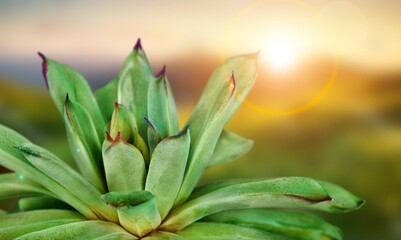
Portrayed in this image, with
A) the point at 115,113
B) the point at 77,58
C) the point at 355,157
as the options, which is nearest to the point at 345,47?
the point at 355,157

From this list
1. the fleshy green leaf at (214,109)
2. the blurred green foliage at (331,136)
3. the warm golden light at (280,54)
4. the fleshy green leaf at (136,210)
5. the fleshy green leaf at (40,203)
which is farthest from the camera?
the blurred green foliage at (331,136)

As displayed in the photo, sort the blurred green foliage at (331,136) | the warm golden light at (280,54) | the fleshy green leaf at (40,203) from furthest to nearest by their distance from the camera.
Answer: the blurred green foliage at (331,136), the warm golden light at (280,54), the fleshy green leaf at (40,203)

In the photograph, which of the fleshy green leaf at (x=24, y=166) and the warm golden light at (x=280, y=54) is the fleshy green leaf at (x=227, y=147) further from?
the warm golden light at (x=280, y=54)


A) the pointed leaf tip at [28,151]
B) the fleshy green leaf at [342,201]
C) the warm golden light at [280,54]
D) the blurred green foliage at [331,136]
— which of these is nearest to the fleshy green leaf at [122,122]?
the pointed leaf tip at [28,151]

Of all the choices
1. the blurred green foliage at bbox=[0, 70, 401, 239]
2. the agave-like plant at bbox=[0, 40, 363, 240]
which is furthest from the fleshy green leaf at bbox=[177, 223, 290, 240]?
the blurred green foliage at bbox=[0, 70, 401, 239]

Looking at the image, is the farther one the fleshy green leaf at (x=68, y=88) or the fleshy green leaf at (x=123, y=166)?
the fleshy green leaf at (x=68, y=88)

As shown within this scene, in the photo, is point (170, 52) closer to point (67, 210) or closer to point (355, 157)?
point (355, 157)
